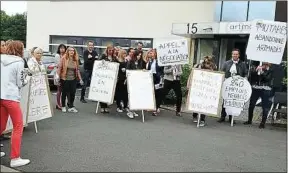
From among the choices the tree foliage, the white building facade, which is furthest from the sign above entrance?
the tree foliage

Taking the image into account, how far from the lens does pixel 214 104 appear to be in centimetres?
905

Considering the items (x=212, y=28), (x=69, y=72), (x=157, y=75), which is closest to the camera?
(x=69, y=72)

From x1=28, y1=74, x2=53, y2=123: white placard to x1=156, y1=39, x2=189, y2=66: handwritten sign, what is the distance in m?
3.21

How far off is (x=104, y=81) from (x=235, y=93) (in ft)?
10.4

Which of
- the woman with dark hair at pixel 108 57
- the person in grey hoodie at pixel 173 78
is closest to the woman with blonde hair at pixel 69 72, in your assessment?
the woman with dark hair at pixel 108 57

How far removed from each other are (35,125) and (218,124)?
4.20 meters

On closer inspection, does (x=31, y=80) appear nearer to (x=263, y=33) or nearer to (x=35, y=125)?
(x=35, y=125)

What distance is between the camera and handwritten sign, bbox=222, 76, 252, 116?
9.23 meters

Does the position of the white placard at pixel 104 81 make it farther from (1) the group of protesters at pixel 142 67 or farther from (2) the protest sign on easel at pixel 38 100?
(2) the protest sign on easel at pixel 38 100

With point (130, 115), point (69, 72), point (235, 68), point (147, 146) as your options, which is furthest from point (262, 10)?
point (147, 146)

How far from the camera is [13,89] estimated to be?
17.5ft

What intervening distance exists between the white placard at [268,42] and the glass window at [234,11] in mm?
Result: 9174

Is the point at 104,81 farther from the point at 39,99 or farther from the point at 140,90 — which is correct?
the point at 39,99

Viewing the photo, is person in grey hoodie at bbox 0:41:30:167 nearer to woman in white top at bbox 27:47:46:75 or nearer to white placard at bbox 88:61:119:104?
woman in white top at bbox 27:47:46:75
